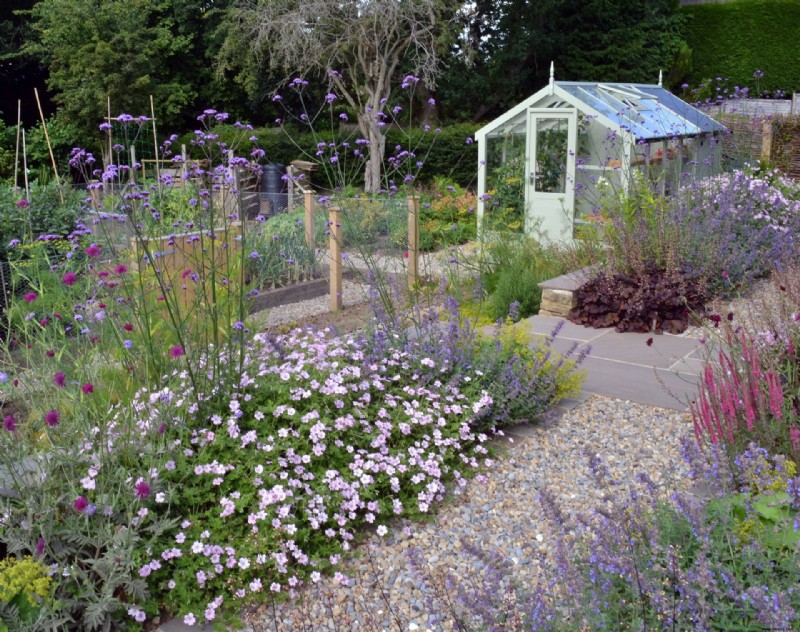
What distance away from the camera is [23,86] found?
20250 mm

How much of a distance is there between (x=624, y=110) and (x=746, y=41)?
1220 centimetres

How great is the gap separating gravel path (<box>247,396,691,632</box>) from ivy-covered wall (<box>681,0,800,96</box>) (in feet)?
55.7

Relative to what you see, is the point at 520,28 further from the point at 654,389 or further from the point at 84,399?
the point at 84,399

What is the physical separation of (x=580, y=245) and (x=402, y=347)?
139 inches

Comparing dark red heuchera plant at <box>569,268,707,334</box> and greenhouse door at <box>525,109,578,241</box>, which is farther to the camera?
greenhouse door at <box>525,109,578,241</box>

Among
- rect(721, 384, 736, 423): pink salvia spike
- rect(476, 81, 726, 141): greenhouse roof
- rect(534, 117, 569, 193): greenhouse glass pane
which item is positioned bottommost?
rect(721, 384, 736, 423): pink salvia spike

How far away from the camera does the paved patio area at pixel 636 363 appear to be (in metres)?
4.32

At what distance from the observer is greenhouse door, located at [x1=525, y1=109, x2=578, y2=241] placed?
962 cm

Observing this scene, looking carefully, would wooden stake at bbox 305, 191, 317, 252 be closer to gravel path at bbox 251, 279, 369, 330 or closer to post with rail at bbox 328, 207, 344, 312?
gravel path at bbox 251, 279, 369, 330

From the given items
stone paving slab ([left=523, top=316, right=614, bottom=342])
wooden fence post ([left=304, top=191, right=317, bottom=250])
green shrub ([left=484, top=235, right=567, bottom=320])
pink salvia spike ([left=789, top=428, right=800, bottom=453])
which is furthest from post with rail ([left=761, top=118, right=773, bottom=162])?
pink salvia spike ([left=789, top=428, right=800, bottom=453])

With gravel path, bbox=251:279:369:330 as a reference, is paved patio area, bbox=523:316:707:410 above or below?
above

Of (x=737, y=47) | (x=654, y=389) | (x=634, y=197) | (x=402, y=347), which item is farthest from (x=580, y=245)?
(x=737, y=47)

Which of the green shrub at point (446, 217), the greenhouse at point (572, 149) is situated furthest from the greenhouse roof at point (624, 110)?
the green shrub at point (446, 217)

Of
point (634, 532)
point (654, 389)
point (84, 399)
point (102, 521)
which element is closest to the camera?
point (634, 532)
